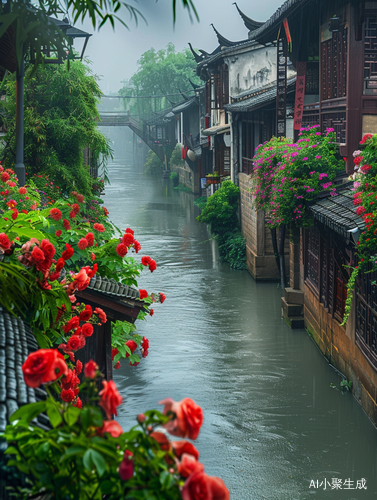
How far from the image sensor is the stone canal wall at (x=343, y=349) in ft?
33.2

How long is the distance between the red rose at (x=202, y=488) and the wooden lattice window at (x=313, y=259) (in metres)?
12.8

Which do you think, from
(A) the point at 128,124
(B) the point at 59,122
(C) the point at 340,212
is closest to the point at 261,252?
(B) the point at 59,122

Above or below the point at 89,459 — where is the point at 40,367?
above

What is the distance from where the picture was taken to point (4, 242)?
5043mm

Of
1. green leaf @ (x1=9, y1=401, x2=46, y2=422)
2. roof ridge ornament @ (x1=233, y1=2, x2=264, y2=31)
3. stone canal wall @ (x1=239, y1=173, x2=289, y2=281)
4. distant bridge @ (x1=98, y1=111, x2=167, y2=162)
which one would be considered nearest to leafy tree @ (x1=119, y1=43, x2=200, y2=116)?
distant bridge @ (x1=98, y1=111, x2=167, y2=162)

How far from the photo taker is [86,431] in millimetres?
2316

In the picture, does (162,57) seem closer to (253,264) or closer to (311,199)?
(253,264)

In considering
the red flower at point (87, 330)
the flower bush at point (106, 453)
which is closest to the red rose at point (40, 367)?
the flower bush at point (106, 453)

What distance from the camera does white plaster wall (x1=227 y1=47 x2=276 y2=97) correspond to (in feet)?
89.8

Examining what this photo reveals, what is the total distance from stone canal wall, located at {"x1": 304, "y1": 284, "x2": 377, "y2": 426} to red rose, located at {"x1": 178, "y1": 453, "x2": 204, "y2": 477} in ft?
26.5

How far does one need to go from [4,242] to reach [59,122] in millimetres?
13125

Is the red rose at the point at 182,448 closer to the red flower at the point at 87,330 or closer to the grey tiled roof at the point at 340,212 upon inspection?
the red flower at the point at 87,330

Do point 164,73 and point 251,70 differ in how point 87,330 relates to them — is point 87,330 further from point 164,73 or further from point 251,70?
point 164,73

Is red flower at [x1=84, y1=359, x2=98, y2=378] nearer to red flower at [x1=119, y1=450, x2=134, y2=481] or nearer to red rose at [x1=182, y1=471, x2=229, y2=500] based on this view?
red flower at [x1=119, y1=450, x2=134, y2=481]
